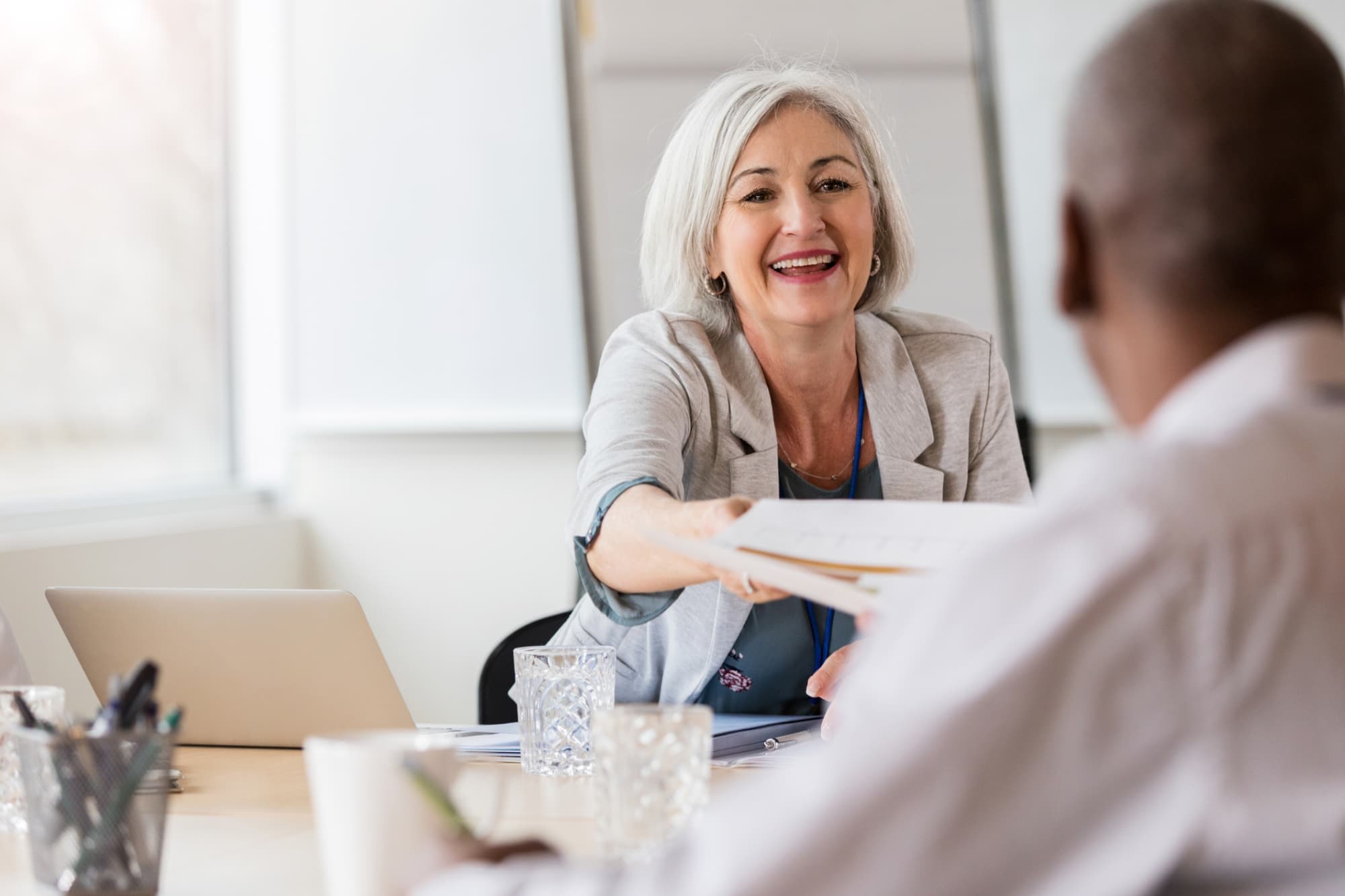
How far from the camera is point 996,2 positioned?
3.33m

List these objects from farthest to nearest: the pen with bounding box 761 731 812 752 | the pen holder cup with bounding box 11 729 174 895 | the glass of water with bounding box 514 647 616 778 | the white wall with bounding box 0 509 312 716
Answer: the white wall with bounding box 0 509 312 716, the pen with bounding box 761 731 812 752, the glass of water with bounding box 514 647 616 778, the pen holder cup with bounding box 11 729 174 895

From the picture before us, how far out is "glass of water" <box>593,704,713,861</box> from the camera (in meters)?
0.93

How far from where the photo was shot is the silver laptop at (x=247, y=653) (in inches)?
53.4

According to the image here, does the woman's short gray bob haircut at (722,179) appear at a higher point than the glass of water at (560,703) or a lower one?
higher

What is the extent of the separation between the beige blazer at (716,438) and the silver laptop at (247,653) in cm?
34

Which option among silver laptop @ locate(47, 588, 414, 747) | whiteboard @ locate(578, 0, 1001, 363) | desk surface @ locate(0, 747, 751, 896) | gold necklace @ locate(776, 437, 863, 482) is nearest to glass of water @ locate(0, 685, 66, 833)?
desk surface @ locate(0, 747, 751, 896)

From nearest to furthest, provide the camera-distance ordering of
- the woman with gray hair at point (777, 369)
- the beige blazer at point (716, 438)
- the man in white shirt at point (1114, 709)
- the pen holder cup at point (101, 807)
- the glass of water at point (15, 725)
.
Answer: the man in white shirt at point (1114, 709)
the pen holder cup at point (101, 807)
the glass of water at point (15, 725)
the beige blazer at point (716, 438)
the woman with gray hair at point (777, 369)

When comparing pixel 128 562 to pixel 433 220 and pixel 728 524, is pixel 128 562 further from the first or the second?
pixel 728 524

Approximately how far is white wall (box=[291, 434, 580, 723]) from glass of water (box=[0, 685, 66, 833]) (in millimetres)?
2514

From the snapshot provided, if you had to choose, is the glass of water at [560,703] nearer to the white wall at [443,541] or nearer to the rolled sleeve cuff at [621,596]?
the rolled sleeve cuff at [621,596]

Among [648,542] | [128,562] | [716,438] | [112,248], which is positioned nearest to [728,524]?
[648,542]

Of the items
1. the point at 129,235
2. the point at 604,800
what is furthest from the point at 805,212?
the point at 129,235

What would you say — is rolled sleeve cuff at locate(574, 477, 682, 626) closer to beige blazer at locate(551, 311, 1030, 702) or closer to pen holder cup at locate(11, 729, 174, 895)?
beige blazer at locate(551, 311, 1030, 702)

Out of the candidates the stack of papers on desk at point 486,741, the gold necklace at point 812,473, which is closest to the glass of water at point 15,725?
the stack of papers on desk at point 486,741
